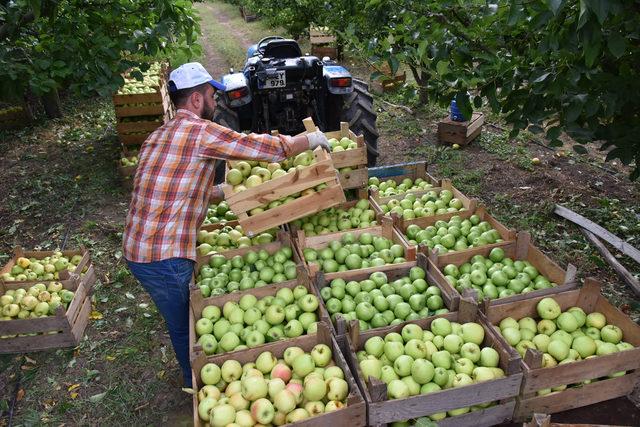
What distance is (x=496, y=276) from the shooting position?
373 cm

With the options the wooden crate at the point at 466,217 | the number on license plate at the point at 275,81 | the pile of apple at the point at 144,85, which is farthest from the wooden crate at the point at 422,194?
the pile of apple at the point at 144,85

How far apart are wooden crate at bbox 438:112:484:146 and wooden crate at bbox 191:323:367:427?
6.77 meters

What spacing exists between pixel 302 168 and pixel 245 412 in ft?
6.13

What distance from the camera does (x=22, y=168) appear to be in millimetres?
9273

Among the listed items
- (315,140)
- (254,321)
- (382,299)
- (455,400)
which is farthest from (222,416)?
(315,140)

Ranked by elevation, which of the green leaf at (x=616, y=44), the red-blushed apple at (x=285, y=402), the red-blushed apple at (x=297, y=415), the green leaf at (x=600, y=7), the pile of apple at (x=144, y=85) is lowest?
the pile of apple at (x=144, y=85)

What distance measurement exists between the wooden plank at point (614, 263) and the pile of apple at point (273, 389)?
3.77 metres

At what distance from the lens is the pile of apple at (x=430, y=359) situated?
2.78m

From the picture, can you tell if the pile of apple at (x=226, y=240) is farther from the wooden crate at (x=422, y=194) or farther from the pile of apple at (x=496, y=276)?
the pile of apple at (x=496, y=276)

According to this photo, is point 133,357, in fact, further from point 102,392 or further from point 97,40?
point 97,40

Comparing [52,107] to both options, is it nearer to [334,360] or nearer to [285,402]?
[334,360]

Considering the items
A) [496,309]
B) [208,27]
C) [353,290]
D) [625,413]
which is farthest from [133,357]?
[208,27]

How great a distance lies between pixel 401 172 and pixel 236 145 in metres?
3.14

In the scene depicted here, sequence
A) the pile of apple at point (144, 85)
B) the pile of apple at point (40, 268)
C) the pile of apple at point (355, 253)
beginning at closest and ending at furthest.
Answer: the pile of apple at point (355, 253) < the pile of apple at point (40, 268) < the pile of apple at point (144, 85)
